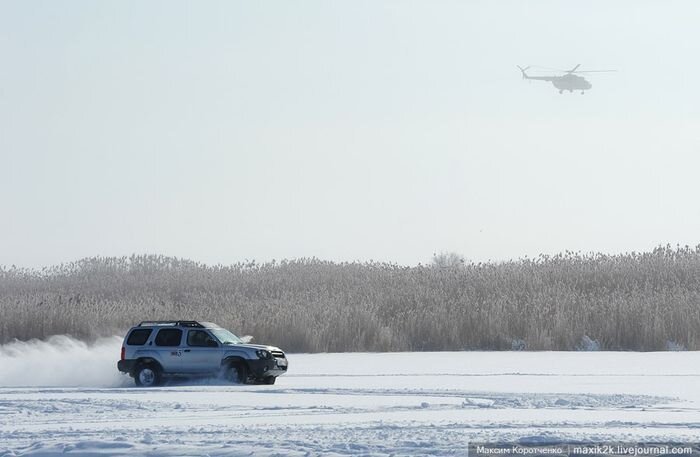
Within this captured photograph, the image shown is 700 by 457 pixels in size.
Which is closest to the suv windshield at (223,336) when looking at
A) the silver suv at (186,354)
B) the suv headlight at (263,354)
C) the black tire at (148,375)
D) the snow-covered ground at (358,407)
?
the silver suv at (186,354)

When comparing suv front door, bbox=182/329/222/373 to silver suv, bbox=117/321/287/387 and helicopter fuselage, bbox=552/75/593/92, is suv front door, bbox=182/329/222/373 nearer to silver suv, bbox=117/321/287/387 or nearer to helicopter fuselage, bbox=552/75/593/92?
silver suv, bbox=117/321/287/387

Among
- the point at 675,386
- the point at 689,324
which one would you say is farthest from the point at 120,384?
the point at 689,324

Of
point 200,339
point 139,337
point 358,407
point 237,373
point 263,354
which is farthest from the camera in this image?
point 139,337

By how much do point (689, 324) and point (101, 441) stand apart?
23.9 m

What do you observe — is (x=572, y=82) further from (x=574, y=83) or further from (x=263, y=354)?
(x=263, y=354)

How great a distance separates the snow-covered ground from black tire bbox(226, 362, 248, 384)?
2.18 feet

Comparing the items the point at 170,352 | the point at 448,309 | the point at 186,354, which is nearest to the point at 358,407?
the point at 186,354

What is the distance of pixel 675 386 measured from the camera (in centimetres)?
2230

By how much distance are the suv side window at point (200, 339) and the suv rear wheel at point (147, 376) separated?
906 mm

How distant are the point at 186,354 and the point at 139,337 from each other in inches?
47.2

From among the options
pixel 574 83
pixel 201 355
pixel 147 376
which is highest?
pixel 574 83

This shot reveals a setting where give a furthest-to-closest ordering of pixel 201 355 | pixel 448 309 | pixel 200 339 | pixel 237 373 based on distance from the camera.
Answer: pixel 448 309 < pixel 200 339 < pixel 201 355 < pixel 237 373

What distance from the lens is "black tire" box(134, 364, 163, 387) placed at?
2595 centimetres

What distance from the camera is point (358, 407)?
18656 millimetres
